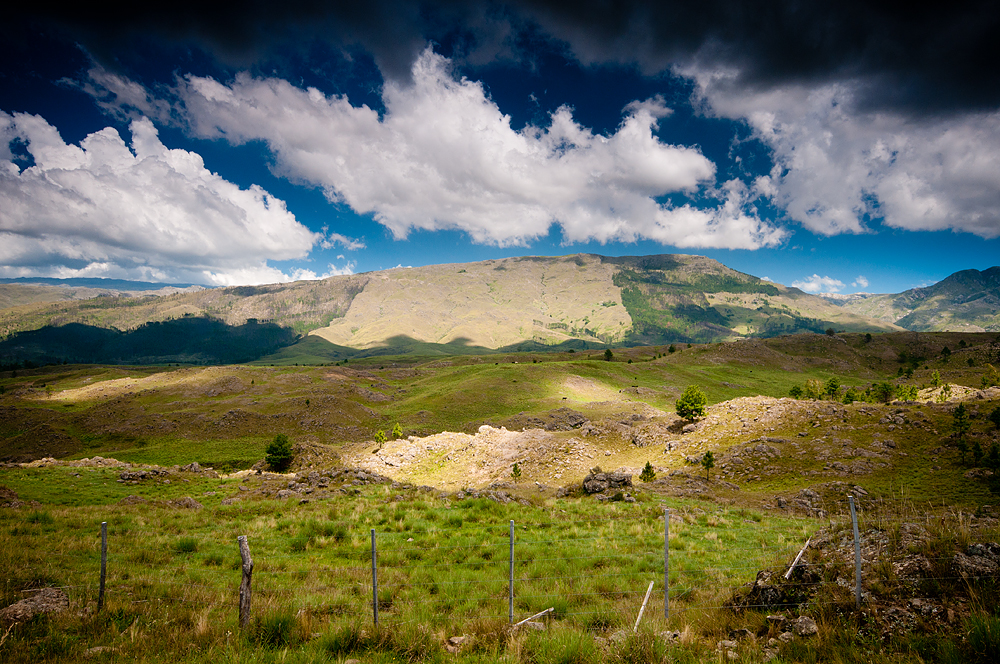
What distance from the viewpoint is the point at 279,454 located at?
128 ft

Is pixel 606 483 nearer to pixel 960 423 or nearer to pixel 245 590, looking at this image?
pixel 245 590

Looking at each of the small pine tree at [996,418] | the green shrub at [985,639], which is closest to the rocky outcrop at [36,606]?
the green shrub at [985,639]

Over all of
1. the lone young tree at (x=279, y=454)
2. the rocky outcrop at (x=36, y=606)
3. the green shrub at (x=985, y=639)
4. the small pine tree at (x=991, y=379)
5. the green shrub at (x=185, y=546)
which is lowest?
the lone young tree at (x=279, y=454)

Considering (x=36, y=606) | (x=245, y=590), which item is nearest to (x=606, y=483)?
(x=245, y=590)

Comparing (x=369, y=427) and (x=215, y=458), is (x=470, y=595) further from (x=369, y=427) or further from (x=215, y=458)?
(x=369, y=427)

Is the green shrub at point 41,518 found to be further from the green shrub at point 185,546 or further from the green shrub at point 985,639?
the green shrub at point 985,639

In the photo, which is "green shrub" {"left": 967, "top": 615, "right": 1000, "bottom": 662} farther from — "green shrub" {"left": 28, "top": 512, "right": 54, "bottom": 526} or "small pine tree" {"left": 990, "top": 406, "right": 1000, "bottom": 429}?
"small pine tree" {"left": 990, "top": 406, "right": 1000, "bottom": 429}

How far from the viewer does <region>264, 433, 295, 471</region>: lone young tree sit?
1529 inches

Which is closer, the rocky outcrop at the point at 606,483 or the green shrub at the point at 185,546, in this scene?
the green shrub at the point at 185,546

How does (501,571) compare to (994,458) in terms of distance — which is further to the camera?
(994,458)

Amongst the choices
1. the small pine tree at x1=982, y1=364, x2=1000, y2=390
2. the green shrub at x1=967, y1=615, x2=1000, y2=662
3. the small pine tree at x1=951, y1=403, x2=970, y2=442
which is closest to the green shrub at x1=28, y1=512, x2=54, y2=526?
the green shrub at x1=967, y1=615, x2=1000, y2=662

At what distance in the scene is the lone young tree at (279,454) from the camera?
38.8 metres

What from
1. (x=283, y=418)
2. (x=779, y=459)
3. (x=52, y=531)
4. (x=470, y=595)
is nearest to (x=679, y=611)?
(x=470, y=595)

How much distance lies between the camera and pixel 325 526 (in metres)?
16.0
